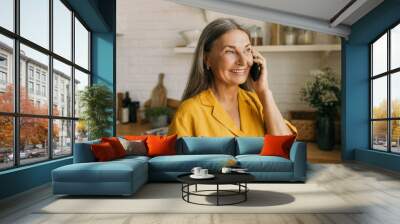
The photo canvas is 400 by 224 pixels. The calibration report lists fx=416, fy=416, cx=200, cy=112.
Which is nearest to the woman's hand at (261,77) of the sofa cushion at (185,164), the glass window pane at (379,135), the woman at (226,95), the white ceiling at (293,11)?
the woman at (226,95)

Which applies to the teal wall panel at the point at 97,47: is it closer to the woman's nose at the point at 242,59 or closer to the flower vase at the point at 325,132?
the woman's nose at the point at 242,59

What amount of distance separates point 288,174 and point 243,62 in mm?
2915

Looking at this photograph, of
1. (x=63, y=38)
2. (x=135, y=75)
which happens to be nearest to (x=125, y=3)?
(x=135, y=75)

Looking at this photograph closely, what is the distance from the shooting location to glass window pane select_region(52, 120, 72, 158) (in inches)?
250

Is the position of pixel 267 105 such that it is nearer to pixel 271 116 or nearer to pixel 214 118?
pixel 271 116

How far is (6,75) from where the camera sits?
4.78m

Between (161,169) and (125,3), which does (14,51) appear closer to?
(161,169)

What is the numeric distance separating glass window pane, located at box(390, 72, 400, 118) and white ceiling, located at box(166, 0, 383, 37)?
1.37m

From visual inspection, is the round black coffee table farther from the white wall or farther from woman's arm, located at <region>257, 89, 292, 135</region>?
the white wall

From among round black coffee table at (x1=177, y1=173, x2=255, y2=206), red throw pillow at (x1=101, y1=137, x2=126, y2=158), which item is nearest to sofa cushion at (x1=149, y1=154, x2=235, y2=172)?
red throw pillow at (x1=101, y1=137, x2=126, y2=158)

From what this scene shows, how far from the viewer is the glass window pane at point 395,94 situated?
7527 millimetres

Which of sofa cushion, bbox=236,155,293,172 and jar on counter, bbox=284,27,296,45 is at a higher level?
jar on counter, bbox=284,27,296,45

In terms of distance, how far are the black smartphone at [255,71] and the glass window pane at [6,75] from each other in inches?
182

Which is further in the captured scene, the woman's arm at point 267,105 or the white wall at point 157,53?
the white wall at point 157,53
